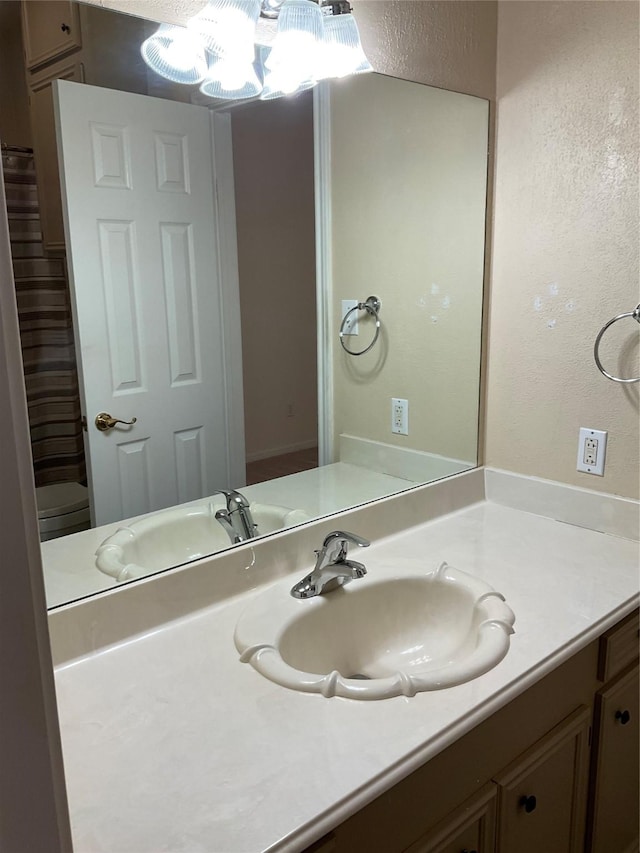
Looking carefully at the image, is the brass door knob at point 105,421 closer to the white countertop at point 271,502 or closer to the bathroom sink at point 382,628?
the white countertop at point 271,502

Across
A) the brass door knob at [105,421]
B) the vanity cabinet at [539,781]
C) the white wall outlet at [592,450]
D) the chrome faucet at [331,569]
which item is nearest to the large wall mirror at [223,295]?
the brass door knob at [105,421]

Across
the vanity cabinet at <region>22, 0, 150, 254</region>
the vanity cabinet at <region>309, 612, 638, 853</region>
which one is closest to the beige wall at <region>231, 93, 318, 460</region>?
the vanity cabinet at <region>22, 0, 150, 254</region>

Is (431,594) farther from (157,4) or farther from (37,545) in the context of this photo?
(157,4)

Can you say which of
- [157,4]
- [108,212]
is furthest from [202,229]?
[157,4]

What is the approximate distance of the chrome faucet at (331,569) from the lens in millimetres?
1288

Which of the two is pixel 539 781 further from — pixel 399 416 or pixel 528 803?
pixel 399 416

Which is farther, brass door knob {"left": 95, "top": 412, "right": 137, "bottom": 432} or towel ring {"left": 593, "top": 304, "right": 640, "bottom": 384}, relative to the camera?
towel ring {"left": 593, "top": 304, "right": 640, "bottom": 384}

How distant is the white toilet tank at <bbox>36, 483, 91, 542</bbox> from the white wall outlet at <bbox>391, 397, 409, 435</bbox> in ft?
2.83

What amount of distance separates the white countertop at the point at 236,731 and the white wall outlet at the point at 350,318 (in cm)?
69

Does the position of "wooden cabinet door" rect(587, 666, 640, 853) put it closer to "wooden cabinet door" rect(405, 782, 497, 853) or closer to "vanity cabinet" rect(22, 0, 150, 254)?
"wooden cabinet door" rect(405, 782, 497, 853)

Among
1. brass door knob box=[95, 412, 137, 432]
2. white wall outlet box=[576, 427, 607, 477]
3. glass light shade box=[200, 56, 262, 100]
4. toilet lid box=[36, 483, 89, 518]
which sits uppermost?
glass light shade box=[200, 56, 262, 100]

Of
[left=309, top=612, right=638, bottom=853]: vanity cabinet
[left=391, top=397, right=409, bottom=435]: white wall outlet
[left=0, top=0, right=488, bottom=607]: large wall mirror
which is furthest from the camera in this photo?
[left=391, top=397, right=409, bottom=435]: white wall outlet

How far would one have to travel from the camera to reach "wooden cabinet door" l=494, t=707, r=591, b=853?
3.69 feet

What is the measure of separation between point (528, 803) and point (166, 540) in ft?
2.57
